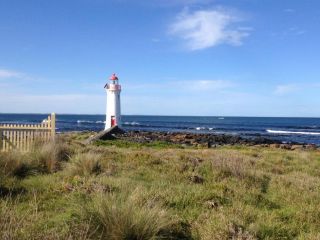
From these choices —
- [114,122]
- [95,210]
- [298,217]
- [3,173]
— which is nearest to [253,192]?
[298,217]

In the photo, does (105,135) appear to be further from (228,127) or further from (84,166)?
(228,127)

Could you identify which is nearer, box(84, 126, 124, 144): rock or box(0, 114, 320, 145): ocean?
box(84, 126, 124, 144): rock

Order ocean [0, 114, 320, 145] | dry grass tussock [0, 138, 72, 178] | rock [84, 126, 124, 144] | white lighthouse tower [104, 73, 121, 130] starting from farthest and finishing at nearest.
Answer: ocean [0, 114, 320, 145] < white lighthouse tower [104, 73, 121, 130] < rock [84, 126, 124, 144] < dry grass tussock [0, 138, 72, 178]

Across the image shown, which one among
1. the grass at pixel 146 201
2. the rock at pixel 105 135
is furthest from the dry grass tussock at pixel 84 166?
the rock at pixel 105 135

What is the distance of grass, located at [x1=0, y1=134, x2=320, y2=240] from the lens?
540 centimetres

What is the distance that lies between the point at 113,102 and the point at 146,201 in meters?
33.0

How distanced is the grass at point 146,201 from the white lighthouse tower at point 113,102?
86.9 feet

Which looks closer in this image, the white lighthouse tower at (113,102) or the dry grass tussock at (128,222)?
the dry grass tussock at (128,222)

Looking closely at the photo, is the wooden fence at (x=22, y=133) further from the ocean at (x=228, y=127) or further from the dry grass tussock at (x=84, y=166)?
the ocean at (x=228, y=127)

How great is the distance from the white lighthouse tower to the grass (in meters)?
26.5

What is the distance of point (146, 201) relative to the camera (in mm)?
6551

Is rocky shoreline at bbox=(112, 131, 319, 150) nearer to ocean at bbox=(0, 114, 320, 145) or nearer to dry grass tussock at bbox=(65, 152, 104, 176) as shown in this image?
ocean at bbox=(0, 114, 320, 145)

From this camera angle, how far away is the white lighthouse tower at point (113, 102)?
39.3m

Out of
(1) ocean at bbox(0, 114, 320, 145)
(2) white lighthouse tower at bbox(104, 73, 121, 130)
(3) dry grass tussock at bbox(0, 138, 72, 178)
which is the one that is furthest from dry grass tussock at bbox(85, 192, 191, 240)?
(1) ocean at bbox(0, 114, 320, 145)
